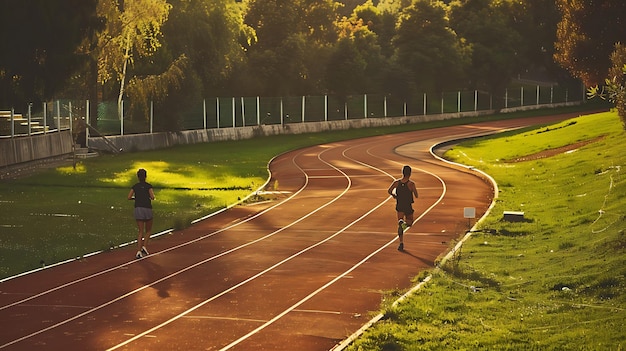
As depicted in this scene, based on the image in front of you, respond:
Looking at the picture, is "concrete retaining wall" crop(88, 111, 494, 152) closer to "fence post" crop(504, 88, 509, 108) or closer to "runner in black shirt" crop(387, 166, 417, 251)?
"fence post" crop(504, 88, 509, 108)

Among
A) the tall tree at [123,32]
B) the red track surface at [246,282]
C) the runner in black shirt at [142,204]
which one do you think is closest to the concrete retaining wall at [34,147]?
the tall tree at [123,32]

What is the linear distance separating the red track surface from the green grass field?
0.95 m

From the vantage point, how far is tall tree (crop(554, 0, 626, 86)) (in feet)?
156

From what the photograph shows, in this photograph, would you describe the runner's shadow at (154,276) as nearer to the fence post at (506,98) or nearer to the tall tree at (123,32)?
the tall tree at (123,32)

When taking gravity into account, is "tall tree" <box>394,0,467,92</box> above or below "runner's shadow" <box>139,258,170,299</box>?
above

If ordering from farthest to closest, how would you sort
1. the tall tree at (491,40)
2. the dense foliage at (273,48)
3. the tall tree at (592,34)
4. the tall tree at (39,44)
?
the tall tree at (491,40)
the tall tree at (592,34)
the dense foliage at (273,48)
the tall tree at (39,44)

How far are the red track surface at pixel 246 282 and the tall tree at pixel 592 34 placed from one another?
1697cm

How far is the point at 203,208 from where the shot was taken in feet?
105

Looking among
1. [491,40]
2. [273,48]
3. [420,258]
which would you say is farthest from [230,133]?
[491,40]

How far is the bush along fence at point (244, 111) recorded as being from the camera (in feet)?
157

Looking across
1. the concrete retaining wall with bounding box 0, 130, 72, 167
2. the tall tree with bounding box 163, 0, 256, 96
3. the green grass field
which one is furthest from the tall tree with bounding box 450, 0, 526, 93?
the green grass field

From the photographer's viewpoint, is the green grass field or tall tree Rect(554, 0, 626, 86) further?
tall tree Rect(554, 0, 626, 86)

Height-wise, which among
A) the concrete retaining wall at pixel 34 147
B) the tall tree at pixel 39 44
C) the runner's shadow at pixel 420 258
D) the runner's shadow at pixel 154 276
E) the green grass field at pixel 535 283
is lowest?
the runner's shadow at pixel 420 258

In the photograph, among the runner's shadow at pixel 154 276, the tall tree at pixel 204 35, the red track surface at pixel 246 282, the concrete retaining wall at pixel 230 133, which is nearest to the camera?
the red track surface at pixel 246 282
